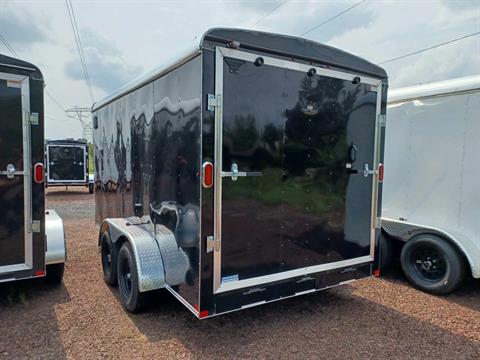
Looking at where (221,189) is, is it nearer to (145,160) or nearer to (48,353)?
(145,160)

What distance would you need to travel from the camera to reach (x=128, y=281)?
3.94 metres

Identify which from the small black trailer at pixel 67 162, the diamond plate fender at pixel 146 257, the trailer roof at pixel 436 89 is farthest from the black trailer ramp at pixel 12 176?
the small black trailer at pixel 67 162

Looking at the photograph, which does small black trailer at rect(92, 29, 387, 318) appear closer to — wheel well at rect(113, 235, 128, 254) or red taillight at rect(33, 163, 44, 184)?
wheel well at rect(113, 235, 128, 254)

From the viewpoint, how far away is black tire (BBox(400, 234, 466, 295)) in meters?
4.41

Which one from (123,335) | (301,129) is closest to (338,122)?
(301,129)

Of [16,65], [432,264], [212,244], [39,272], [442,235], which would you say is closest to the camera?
[212,244]

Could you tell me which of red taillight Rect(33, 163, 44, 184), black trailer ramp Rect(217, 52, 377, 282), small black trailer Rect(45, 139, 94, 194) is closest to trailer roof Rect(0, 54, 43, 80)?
red taillight Rect(33, 163, 44, 184)

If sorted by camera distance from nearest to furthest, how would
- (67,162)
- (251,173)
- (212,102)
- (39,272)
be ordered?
1. (212,102)
2. (251,173)
3. (39,272)
4. (67,162)

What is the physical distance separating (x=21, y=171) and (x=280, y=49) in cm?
281

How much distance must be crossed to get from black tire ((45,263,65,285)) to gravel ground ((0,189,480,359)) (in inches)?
4.0

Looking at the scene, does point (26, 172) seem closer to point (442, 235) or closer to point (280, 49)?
point (280, 49)

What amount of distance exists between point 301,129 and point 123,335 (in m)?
2.55

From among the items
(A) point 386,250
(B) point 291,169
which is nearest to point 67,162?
(A) point 386,250

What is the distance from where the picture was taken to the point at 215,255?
300cm
